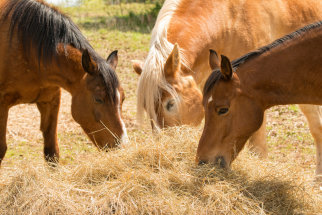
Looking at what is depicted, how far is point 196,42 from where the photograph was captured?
15.3ft

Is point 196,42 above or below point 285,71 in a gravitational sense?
below

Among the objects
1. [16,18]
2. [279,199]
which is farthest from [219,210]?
[16,18]

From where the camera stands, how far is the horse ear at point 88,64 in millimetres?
3814

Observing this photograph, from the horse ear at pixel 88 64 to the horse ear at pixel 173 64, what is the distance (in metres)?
0.78

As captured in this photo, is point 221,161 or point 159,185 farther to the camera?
point 221,161

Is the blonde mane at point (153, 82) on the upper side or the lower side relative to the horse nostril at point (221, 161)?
upper

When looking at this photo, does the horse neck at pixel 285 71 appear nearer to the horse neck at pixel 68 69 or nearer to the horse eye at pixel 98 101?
the horse eye at pixel 98 101

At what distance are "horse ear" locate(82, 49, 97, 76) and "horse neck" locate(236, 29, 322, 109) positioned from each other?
1387mm

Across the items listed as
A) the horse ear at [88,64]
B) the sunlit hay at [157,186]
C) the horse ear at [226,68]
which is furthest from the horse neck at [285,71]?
the horse ear at [88,64]

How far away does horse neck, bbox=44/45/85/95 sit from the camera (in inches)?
163

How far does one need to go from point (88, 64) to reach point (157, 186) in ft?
4.57

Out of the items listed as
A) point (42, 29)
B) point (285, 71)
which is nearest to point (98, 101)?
point (42, 29)

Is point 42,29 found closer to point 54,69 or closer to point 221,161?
point 54,69

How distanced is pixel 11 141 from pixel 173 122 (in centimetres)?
324
